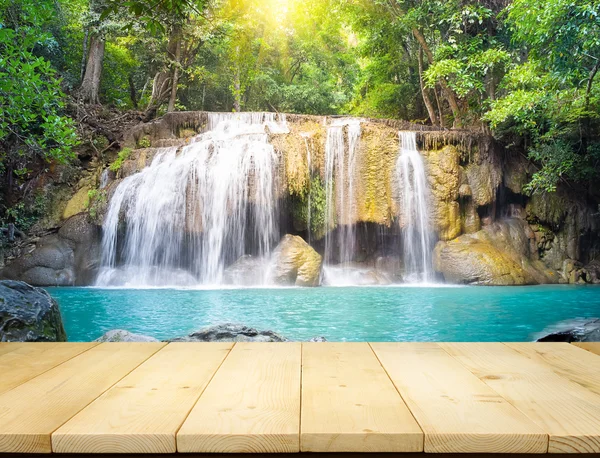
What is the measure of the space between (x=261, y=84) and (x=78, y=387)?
58.3 feet

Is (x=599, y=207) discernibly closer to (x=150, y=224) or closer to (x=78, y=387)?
(x=150, y=224)

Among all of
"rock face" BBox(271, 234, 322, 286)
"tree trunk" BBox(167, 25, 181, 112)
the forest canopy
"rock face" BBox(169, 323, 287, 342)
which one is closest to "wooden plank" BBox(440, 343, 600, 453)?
"rock face" BBox(169, 323, 287, 342)

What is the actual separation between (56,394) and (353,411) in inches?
26.7

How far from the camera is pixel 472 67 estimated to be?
11.1 m

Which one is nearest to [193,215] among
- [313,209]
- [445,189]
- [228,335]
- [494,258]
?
[313,209]

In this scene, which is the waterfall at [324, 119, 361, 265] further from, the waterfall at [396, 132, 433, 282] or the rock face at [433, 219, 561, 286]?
the rock face at [433, 219, 561, 286]

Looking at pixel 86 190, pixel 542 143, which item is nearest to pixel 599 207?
pixel 542 143

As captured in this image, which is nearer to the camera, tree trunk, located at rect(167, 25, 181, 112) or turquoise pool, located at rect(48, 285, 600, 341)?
turquoise pool, located at rect(48, 285, 600, 341)

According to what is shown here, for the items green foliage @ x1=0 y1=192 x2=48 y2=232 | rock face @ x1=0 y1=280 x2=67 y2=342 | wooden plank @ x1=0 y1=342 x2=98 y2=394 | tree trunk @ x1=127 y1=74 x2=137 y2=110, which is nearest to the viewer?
wooden plank @ x1=0 y1=342 x2=98 y2=394

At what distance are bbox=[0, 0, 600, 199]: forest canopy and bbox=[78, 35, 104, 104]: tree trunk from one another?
4 centimetres

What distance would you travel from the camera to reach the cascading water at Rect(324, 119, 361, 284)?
1034 cm

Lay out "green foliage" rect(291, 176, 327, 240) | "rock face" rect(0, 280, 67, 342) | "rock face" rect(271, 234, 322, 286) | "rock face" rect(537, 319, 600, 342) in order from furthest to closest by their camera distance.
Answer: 1. "green foliage" rect(291, 176, 327, 240)
2. "rock face" rect(271, 234, 322, 286)
3. "rock face" rect(537, 319, 600, 342)
4. "rock face" rect(0, 280, 67, 342)

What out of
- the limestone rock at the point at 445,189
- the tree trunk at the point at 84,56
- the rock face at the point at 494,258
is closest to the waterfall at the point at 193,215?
the limestone rock at the point at 445,189

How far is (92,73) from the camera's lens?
44.8 ft
